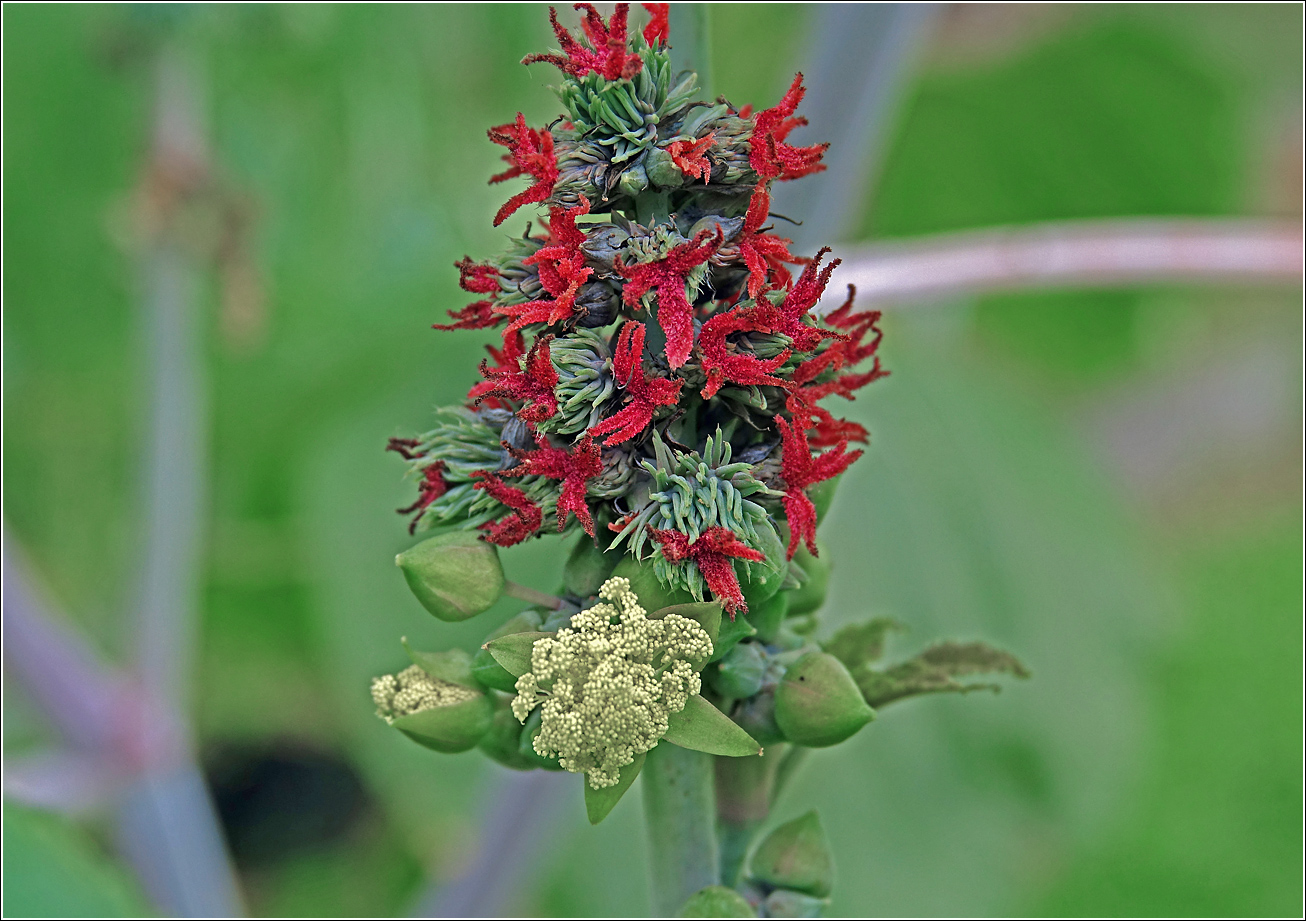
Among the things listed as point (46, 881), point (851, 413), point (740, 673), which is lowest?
point (46, 881)

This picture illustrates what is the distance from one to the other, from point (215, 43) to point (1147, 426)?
2.20 meters

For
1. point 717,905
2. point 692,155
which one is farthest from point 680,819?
point 692,155

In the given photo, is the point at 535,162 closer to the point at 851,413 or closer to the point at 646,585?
the point at 646,585

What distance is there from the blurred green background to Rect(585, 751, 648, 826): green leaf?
69 centimetres

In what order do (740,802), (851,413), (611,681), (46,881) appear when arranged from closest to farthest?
(611,681) < (740,802) < (46,881) < (851,413)

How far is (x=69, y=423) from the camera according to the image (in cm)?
188

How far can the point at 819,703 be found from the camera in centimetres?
36

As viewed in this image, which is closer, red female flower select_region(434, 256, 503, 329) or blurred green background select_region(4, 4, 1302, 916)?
red female flower select_region(434, 256, 503, 329)

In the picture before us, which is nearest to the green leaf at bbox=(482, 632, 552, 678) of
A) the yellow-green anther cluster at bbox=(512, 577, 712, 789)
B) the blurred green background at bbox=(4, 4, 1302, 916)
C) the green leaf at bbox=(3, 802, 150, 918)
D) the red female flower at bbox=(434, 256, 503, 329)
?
the yellow-green anther cluster at bbox=(512, 577, 712, 789)

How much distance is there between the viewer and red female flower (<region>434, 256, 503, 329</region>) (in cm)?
37

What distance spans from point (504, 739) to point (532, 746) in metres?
0.03

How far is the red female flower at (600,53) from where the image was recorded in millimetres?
348

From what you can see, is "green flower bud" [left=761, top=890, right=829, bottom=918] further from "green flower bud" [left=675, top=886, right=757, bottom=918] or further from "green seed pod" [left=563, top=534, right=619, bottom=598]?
"green seed pod" [left=563, top=534, right=619, bottom=598]

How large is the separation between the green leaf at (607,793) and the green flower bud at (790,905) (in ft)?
0.36
